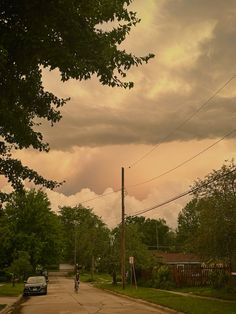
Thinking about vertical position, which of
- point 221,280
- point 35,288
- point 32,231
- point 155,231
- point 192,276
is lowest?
point 35,288

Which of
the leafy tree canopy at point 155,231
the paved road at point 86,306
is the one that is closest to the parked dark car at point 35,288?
the paved road at point 86,306

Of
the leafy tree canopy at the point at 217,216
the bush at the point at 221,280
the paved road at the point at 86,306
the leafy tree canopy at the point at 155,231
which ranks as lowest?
the paved road at the point at 86,306

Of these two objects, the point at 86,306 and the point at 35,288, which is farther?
the point at 35,288

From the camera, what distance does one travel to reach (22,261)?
2047 inches

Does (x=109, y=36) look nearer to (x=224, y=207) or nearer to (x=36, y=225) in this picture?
(x=224, y=207)

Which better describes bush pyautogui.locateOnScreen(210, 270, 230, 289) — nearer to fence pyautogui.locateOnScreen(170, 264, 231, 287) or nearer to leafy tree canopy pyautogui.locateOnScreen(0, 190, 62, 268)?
fence pyautogui.locateOnScreen(170, 264, 231, 287)

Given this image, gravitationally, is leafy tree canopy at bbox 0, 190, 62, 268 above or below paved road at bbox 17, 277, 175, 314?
above

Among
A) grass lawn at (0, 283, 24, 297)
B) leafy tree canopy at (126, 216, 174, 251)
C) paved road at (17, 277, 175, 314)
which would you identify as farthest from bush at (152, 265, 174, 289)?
leafy tree canopy at (126, 216, 174, 251)

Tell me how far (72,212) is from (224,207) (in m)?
114

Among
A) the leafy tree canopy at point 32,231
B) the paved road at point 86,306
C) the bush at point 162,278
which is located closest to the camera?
the paved road at point 86,306

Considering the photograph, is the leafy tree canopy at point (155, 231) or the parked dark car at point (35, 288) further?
the leafy tree canopy at point (155, 231)

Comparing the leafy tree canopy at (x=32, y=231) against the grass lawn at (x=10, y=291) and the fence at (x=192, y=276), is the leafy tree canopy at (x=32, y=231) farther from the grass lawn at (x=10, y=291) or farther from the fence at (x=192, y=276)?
the fence at (x=192, y=276)

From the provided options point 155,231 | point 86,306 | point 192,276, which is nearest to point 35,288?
point 192,276

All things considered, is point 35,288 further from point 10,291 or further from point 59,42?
point 59,42
